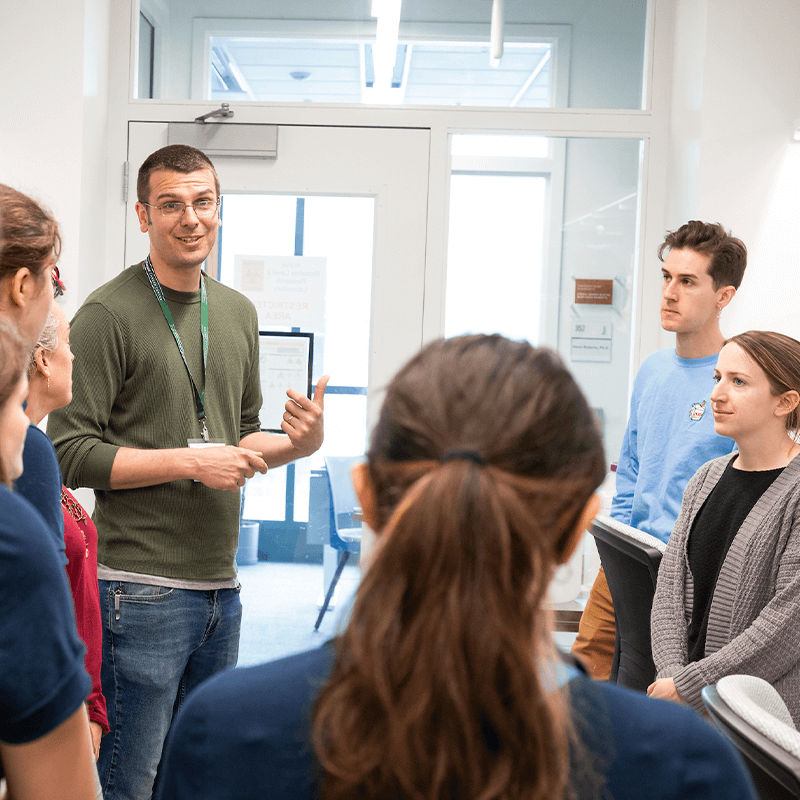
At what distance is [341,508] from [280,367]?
23.8 inches

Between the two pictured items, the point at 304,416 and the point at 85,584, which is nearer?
the point at 85,584

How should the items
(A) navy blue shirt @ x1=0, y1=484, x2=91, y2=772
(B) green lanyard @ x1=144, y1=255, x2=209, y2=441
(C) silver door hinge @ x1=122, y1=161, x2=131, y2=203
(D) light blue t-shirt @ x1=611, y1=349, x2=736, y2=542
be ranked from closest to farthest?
(A) navy blue shirt @ x1=0, y1=484, x2=91, y2=772
(B) green lanyard @ x1=144, y1=255, x2=209, y2=441
(D) light blue t-shirt @ x1=611, y1=349, x2=736, y2=542
(C) silver door hinge @ x1=122, y1=161, x2=131, y2=203

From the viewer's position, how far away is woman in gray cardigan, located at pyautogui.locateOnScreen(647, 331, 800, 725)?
67.5 inches

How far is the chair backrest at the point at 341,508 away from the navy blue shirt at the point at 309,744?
2.59m

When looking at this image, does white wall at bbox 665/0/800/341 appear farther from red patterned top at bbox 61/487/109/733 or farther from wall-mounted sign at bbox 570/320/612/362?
red patterned top at bbox 61/487/109/733

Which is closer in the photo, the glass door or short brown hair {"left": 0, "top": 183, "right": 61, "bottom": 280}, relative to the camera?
short brown hair {"left": 0, "top": 183, "right": 61, "bottom": 280}

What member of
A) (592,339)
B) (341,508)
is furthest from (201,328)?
(592,339)

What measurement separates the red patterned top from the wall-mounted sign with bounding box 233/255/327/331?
183 centimetres

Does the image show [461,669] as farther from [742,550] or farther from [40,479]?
[742,550]

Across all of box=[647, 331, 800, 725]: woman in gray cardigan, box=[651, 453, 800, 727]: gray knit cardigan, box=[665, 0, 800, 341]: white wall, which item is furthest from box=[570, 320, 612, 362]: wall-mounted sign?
box=[651, 453, 800, 727]: gray knit cardigan

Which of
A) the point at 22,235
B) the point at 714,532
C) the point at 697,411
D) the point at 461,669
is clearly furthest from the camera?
the point at 697,411

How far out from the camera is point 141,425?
5.63ft

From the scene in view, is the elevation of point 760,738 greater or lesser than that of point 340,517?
greater

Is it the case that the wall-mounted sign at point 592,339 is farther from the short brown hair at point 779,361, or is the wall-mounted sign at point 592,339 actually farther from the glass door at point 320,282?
the short brown hair at point 779,361
